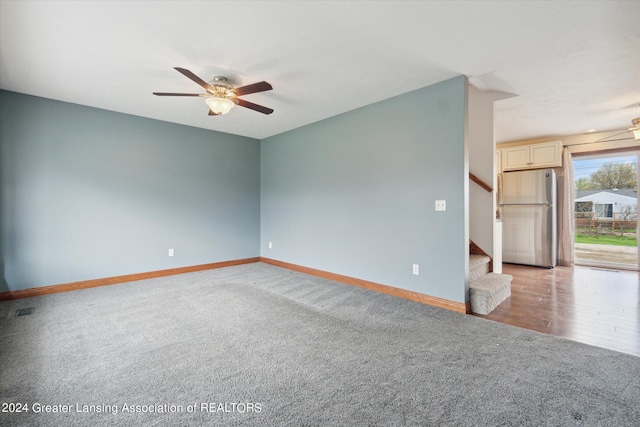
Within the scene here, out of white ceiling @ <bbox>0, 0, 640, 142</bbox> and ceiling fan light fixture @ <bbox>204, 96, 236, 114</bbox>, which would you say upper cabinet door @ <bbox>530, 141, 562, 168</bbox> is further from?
ceiling fan light fixture @ <bbox>204, 96, 236, 114</bbox>

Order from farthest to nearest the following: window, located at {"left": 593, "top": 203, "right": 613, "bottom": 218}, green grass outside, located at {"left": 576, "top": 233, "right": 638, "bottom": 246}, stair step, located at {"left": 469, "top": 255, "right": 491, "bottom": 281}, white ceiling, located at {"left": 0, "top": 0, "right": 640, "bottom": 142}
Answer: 1. window, located at {"left": 593, "top": 203, "right": 613, "bottom": 218}
2. green grass outside, located at {"left": 576, "top": 233, "right": 638, "bottom": 246}
3. stair step, located at {"left": 469, "top": 255, "right": 491, "bottom": 281}
4. white ceiling, located at {"left": 0, "top": 0, "right": 640, "bottom": 142}

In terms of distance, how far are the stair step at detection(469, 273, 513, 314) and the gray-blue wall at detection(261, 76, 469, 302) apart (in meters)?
0.13

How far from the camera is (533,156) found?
17.8ft

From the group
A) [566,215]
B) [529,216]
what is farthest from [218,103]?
[566,215]

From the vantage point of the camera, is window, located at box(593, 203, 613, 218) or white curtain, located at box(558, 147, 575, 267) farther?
white curtain, located at box(558, 147, 575, 267)

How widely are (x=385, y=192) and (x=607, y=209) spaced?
4.57 meters

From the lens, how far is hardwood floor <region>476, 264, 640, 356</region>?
2.38 metres

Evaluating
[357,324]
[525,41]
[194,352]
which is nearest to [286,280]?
[357,324]

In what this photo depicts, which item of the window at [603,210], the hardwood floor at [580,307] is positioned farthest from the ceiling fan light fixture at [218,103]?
the window at [603,210]

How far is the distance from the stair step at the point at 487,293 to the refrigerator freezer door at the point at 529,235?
8.08ft

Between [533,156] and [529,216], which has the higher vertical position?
[533,156]

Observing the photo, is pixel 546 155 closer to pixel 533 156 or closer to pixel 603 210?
pixel 533 156

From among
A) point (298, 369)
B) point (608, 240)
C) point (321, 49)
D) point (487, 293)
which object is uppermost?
point (321, 49)

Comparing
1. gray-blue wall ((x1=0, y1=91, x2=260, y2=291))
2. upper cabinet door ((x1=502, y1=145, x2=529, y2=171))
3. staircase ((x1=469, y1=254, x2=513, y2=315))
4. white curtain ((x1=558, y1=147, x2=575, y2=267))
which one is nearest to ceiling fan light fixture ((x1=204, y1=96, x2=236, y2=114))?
gray-blue wall ((x1=0, y1=91, x2=260, y2=291))
